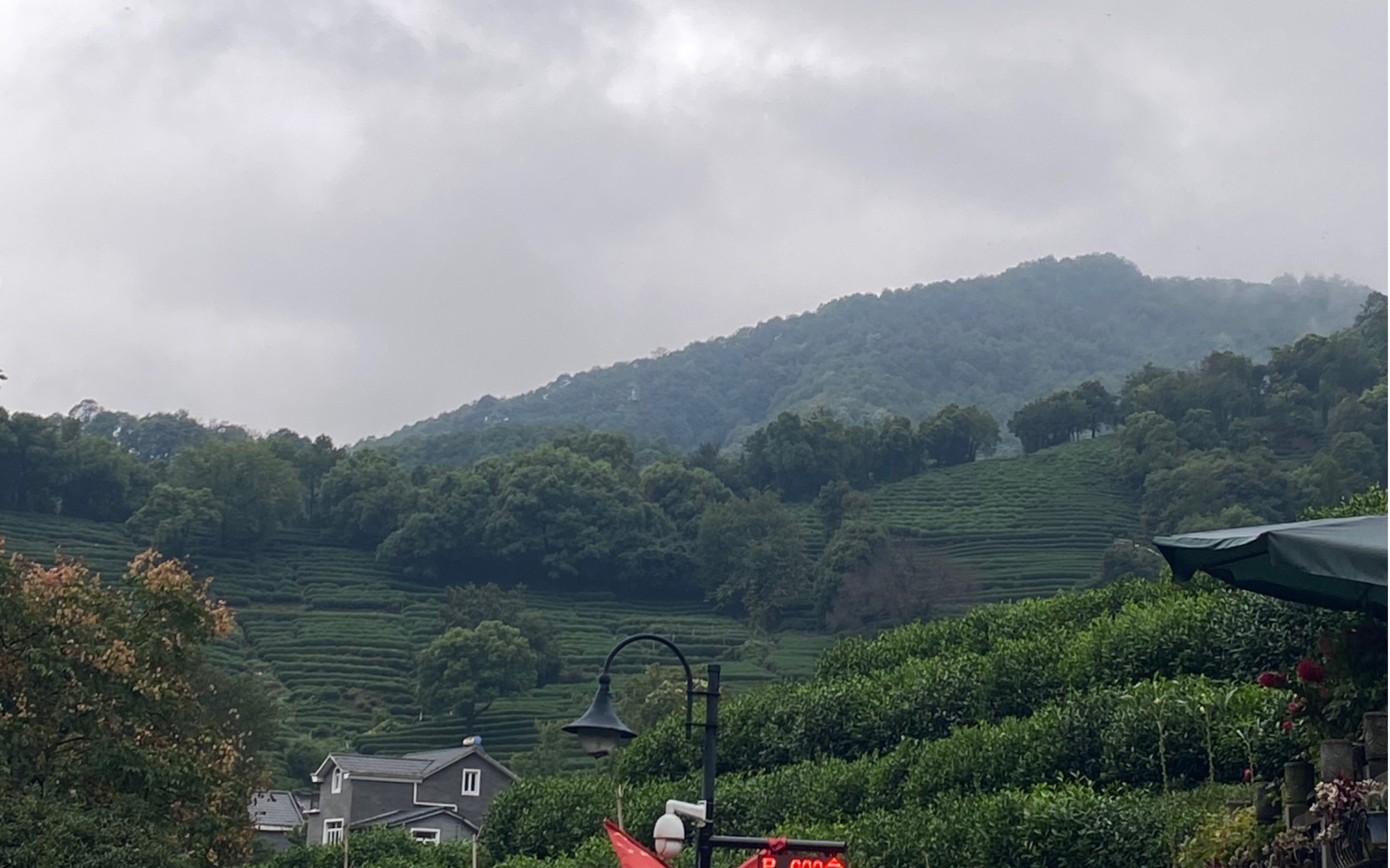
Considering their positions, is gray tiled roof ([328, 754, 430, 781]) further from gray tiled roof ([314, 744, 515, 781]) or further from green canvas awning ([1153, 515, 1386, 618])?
green canvas awning ([1153, 515, 1386, 618])

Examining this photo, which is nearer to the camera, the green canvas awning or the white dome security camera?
the green canvas awning

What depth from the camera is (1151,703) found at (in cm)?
1867

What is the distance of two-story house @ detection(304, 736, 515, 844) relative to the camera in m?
49.1

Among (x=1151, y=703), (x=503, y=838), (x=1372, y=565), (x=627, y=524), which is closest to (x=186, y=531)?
(x=627, y=524)

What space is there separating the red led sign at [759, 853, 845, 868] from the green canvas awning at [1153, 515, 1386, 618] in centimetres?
285

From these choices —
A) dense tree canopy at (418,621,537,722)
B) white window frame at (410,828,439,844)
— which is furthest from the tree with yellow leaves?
dense tree canopy at (418,621,537,722)

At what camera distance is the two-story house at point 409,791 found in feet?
161

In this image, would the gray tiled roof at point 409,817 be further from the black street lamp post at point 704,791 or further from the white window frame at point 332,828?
the black street lamp post at point 704,791

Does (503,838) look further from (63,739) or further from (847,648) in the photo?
(63,739)

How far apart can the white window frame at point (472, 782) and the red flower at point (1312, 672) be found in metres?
45.5

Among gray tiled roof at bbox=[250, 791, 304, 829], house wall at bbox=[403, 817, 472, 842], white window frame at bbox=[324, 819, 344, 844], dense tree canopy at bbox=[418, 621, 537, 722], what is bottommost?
gray tiled roof at bbox=[250, 791, 304, 829]

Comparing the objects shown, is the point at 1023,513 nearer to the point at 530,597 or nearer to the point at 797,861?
the point at 530,597

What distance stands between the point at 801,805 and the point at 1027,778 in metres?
3.59

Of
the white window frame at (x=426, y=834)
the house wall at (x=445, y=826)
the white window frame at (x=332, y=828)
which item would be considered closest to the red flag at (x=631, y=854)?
the white window frame at (x=426, y=834)
